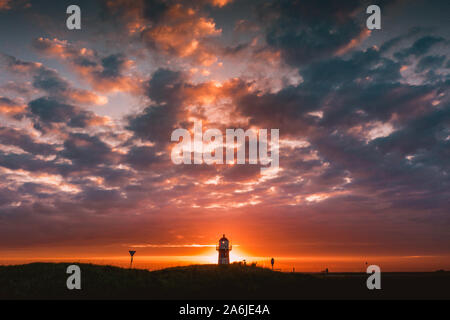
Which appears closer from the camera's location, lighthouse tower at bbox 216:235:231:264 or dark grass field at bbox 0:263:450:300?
dark grass field at bbox 0:263:450:300

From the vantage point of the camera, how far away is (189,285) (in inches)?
1676

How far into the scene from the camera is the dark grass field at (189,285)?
38.5 meters

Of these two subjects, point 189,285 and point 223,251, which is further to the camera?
point 223,251

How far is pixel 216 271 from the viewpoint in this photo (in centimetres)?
4934

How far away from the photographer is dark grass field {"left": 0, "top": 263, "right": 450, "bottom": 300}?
38.5m

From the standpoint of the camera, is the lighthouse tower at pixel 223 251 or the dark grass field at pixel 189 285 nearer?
the dark grass field at pixel 189 285

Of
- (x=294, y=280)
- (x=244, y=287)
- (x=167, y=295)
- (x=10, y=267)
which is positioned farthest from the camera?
(x=10, y=267)
